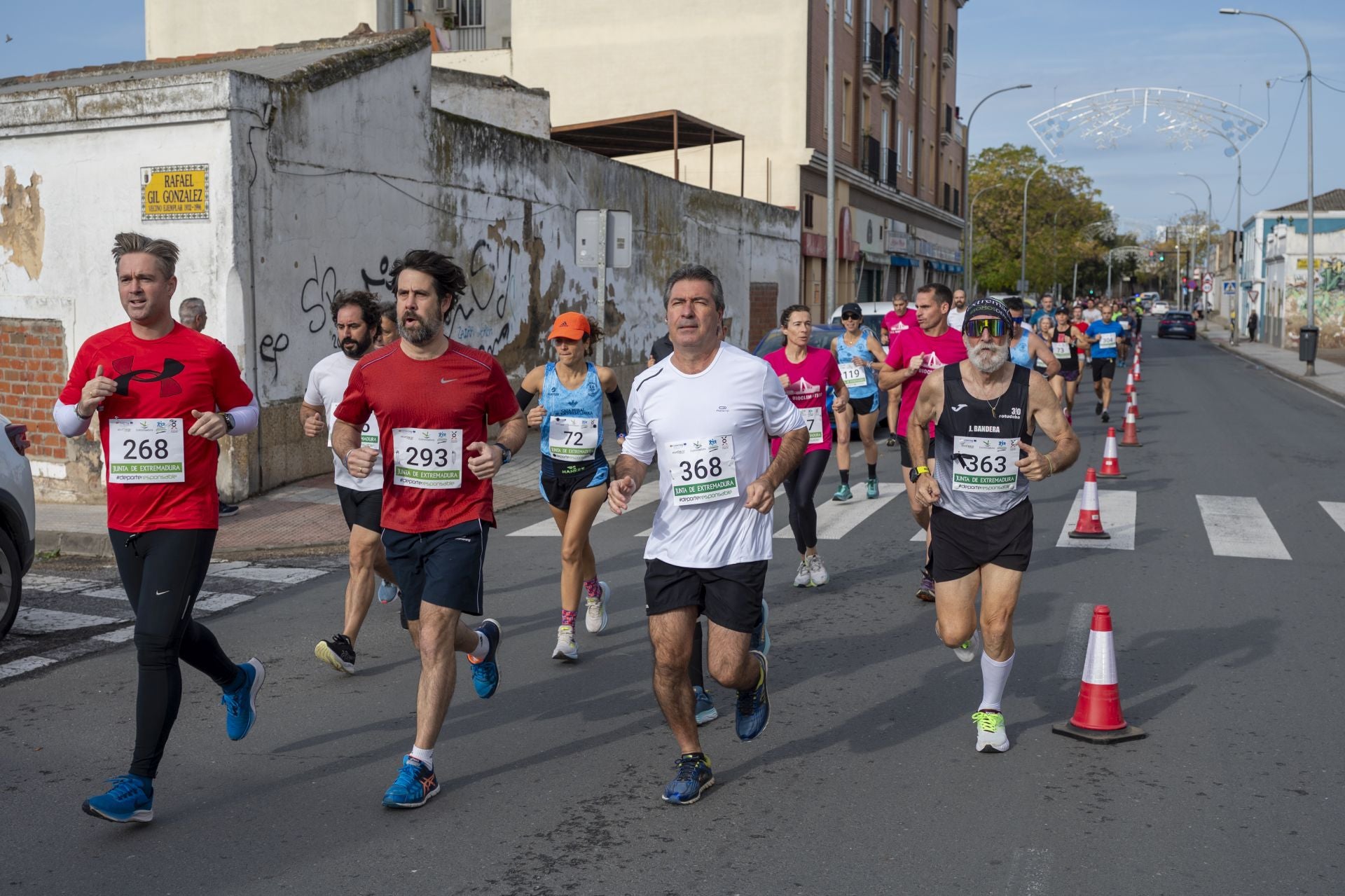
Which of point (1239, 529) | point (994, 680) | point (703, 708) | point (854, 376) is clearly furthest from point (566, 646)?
point (854, 376)

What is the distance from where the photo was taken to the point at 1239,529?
10.9m

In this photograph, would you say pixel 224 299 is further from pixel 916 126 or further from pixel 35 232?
pixel 916 126

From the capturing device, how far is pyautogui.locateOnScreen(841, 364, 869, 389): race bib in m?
13.0

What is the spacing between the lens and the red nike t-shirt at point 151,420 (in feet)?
15.4

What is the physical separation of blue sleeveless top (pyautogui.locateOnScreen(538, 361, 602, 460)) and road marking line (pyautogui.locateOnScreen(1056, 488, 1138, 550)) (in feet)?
15.2

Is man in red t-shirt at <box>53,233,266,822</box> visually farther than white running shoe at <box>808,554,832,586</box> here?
No

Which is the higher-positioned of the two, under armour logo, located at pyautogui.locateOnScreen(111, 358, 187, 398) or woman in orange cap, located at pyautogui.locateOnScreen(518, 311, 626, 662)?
under armour logo, located at pyautogui.locateOnScreen(111, 358, 187, 398)

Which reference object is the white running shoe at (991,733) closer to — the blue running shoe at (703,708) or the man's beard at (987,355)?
the blue running shoe at (703,708)

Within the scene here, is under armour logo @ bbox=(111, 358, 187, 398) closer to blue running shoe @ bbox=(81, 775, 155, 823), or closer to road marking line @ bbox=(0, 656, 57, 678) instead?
blue running shoe @ bbox=(81, 775, 155, 823)

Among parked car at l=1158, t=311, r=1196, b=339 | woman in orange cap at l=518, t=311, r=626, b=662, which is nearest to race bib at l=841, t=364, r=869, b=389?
woman in orange cap at l=518, t=311, r=626, b=662

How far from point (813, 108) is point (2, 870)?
32062mm

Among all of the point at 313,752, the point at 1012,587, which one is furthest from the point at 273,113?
the point at 1012,587

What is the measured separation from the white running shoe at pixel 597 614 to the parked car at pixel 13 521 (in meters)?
3.17

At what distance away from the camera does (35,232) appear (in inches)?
513
